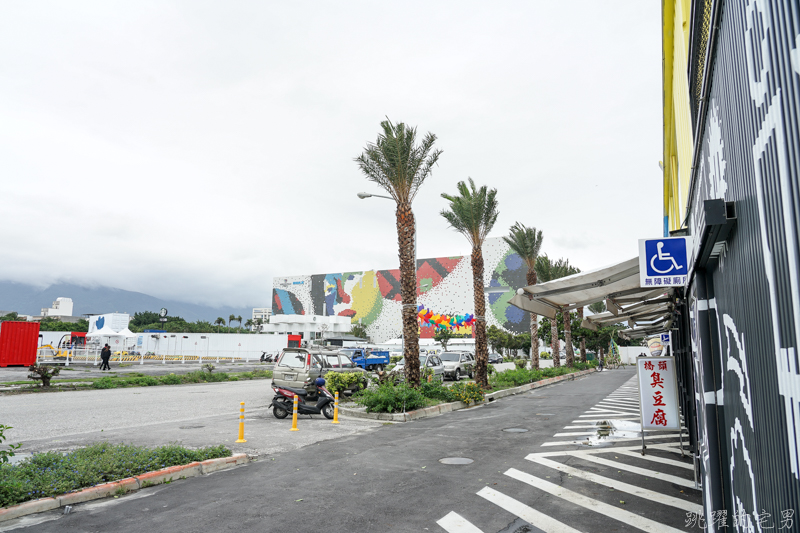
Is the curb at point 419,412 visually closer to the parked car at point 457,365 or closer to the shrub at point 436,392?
the shrub at point 436,392

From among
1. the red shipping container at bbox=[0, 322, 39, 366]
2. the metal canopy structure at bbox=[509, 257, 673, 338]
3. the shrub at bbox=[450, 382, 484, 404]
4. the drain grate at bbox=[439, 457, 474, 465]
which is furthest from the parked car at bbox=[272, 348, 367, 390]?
the red shipping container at bbox=[0, 322, 39, 366]

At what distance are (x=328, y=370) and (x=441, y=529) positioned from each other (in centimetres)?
1383

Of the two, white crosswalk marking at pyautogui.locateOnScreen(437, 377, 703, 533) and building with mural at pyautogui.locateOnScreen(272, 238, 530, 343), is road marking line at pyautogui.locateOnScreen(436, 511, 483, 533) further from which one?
building with mural at pyautogui.locateOnScreen(272, 238, 530, 343)

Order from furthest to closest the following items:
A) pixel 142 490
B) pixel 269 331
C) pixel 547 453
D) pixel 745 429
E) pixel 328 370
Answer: pixel 269 331
pixel 328 370
pixel 547 453
pixel 142 490
pixel 745 429

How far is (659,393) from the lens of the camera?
918cm

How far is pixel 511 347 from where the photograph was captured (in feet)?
275

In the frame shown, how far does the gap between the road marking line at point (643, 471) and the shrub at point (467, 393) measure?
8.93 meters

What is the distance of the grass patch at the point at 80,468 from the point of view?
6.12 m

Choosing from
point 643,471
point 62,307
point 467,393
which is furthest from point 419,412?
point 62,307

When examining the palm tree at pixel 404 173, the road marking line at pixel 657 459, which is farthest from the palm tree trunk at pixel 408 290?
the road marking line at pixel 657 459

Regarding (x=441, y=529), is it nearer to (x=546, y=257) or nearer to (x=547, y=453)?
(x=547, y=453)

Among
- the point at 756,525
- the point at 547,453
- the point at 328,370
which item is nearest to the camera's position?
the point at 756,525

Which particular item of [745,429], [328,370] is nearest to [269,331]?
[328,370]

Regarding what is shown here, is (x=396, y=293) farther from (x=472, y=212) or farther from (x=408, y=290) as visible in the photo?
(x=408, y=290)
